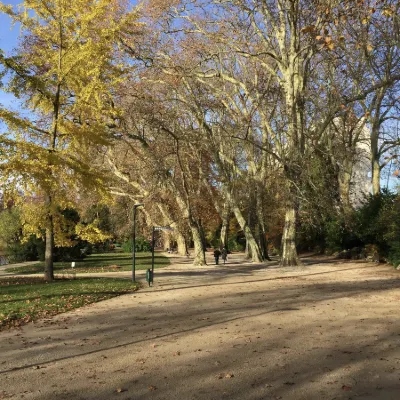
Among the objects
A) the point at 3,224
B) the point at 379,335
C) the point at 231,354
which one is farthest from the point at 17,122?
the point at 3,224

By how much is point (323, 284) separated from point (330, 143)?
16015 mm

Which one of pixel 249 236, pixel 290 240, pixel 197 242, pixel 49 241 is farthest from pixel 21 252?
pixel 290 240

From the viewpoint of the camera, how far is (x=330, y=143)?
30.4 m

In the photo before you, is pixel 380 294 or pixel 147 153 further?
pixel 147 153

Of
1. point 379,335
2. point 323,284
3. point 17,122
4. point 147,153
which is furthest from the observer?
point 147,153

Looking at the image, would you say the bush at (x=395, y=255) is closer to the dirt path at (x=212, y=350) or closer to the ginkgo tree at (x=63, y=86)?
the dirt path at (x=212, y=350)

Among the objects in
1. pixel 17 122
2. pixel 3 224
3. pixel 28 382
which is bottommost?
pixel 28 382

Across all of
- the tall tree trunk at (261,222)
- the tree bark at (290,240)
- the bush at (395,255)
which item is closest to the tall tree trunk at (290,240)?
the tree bark at (290,240)

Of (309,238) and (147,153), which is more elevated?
(147,153)

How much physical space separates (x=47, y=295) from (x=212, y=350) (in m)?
7.64

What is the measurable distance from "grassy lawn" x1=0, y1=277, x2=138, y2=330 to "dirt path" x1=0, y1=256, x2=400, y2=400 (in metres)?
0.58

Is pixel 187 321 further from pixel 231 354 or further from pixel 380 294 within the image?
pixel 380 294

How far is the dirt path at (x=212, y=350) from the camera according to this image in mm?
5348

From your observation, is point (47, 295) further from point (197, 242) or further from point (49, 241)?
point (197, 242)
